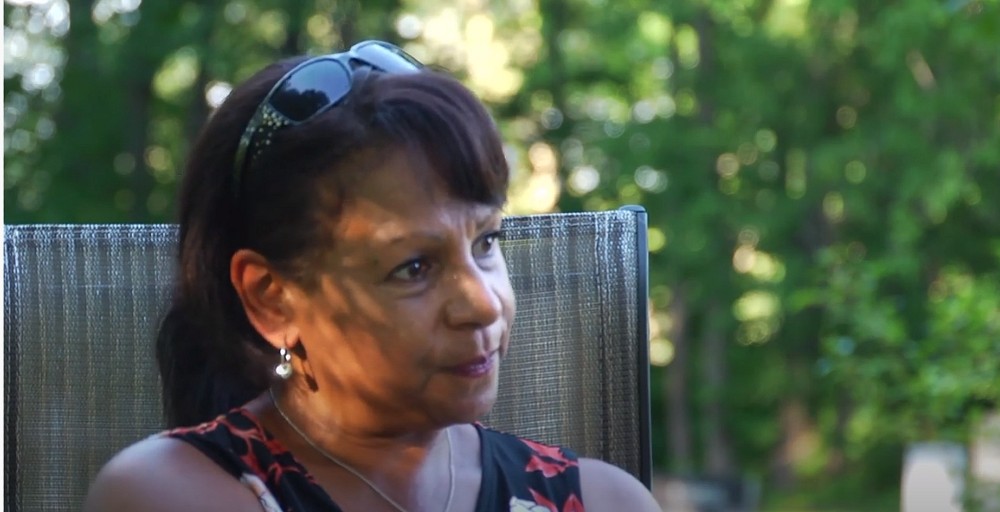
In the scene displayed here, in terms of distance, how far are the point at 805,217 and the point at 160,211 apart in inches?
325

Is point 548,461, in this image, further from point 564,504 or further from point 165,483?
point 165,483

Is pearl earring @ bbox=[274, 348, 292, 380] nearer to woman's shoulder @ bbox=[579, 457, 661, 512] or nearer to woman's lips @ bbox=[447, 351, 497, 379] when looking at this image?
woman's lips @ bbox=[447, 351, 497, 379]

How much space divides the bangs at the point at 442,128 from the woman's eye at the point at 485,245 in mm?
37

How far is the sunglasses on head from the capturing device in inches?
56.3

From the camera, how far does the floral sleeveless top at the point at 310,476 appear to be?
1.44m

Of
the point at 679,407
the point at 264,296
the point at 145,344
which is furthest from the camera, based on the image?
the point at 679,407

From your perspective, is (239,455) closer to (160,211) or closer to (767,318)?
(160,211)

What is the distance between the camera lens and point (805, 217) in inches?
693

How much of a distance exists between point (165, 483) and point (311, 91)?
395mm

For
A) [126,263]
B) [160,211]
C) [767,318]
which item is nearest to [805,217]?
[767,318]

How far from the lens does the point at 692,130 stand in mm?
16375

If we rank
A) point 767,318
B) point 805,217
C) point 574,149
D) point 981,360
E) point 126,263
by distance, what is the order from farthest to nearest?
1. point 767,318
2. point 805,217
3. point 574,149
4. point 981,360
5. point 126,263

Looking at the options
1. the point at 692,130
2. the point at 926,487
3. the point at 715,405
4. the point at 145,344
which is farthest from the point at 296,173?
the point at 715,405

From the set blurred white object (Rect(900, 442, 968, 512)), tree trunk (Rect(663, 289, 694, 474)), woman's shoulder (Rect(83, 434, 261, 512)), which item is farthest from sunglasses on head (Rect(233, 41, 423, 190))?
tree trunk (Rect(663, 289, 694, 474))
